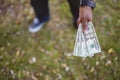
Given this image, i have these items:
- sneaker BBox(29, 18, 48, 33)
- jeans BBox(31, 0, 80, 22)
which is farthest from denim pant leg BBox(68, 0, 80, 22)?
sneaker BBox(29, 18, 48, 33)

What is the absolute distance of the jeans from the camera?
2.96 m

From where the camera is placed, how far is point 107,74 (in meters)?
2.84

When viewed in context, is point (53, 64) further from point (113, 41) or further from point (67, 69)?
point (113, 41)

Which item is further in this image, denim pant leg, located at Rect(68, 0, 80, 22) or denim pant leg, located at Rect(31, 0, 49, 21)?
denim pant leg, located at Rect(31, 0, 49, 21)

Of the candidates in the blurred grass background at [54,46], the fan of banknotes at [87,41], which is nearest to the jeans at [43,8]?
the blurred grass background at [54,46]

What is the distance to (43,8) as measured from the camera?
10.6ft

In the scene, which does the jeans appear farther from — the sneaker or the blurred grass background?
the blurred grass background

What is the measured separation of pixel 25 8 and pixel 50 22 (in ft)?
1.44

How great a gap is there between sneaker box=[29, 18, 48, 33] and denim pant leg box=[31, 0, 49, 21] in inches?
2.2

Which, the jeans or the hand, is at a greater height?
the hand

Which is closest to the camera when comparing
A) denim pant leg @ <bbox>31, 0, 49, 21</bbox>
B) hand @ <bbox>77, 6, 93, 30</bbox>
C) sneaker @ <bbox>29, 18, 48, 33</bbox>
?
hand @ <bbox>77, 6, 93, 30</bbox>

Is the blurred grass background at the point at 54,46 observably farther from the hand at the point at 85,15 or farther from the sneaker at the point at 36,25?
the hand at the point at 85,15

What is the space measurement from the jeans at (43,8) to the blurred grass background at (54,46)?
20cm

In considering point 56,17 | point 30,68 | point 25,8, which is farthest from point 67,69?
point 25,8
